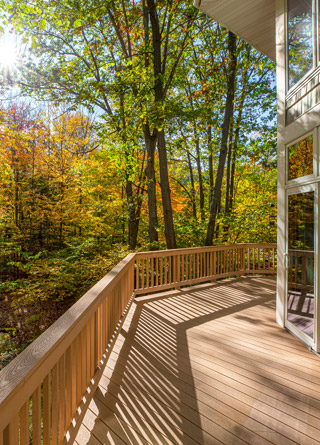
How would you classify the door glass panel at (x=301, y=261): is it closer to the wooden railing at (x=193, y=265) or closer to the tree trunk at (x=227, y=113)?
the wooden railing at (x=193, y=265)

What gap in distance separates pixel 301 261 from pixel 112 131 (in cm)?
606

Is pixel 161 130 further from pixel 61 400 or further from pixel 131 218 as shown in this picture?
pixel 61 400

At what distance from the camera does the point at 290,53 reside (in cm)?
342

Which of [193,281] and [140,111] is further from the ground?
[140,111]

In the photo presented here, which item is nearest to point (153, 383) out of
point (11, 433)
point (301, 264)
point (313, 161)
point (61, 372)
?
point (61, 372)

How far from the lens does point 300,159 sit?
318 centimetres

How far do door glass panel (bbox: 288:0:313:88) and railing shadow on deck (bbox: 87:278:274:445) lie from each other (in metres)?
3.58

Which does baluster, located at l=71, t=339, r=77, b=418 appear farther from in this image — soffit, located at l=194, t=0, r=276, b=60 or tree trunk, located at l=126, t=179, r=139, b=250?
tree trunk, located at l=126, t=179, r=139, b=250

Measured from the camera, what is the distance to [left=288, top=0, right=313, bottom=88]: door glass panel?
9.81ft

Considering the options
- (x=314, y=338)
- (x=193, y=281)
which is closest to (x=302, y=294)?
(x=314, y=338)

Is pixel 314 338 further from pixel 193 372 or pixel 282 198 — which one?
pixel 282 198

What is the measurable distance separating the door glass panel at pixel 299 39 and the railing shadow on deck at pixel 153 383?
3.58 metres

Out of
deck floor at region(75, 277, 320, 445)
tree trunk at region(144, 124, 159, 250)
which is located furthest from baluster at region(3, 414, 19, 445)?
tree trunk at region(144, 124, 159, 250)

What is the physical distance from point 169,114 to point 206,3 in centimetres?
233
